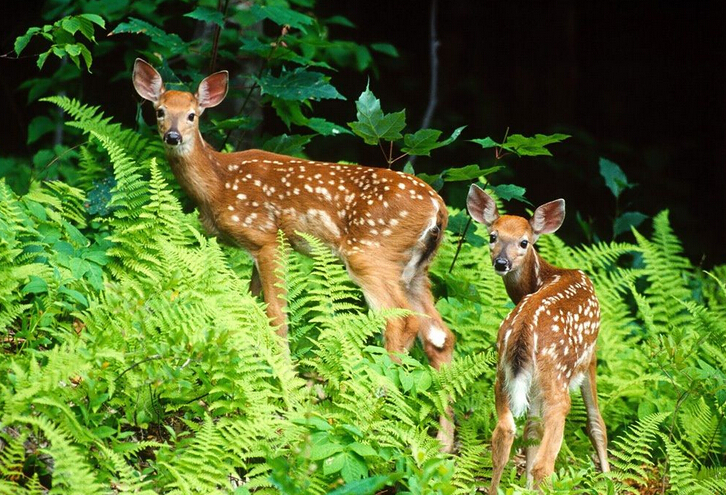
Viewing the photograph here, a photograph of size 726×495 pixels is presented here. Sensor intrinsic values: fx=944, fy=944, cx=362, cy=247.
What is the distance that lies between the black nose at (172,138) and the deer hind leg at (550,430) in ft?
8.81

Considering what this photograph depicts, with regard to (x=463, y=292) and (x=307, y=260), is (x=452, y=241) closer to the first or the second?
(x=463, y=292)

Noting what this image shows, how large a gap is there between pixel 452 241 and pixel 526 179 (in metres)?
4.13

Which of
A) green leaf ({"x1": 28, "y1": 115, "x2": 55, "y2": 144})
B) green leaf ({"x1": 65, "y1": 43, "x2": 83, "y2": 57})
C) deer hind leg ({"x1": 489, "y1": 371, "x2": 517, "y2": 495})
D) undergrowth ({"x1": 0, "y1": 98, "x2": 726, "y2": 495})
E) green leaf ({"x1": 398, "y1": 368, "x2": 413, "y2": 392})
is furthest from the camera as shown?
green leaf ({"x1": 28, "y1": 115, "x2": 55, "y2": 144})

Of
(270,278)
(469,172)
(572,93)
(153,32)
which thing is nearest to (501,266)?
(469,172)

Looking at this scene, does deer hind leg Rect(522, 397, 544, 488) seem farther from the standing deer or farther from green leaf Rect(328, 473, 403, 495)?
green leaf Rect(328, 473, 403, 495)

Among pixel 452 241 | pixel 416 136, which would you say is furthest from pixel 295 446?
pixel 452 241

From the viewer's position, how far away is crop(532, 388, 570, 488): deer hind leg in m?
4.28

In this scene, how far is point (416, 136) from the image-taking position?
558 centimetres

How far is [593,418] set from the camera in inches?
199

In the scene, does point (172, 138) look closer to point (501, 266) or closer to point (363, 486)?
point (501, 266)

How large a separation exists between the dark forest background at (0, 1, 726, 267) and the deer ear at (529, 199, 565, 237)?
4218 mm

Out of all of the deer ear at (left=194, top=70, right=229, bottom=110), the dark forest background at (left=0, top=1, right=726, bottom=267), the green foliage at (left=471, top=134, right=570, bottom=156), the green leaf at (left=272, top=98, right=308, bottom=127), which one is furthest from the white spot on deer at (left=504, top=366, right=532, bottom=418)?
the dark forest background at (left=0, top=1, right=726, bottom=267)

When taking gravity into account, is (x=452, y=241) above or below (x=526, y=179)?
above

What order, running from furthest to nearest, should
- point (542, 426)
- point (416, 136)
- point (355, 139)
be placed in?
point (355, 139), point (416, 136), point (542, 426)
